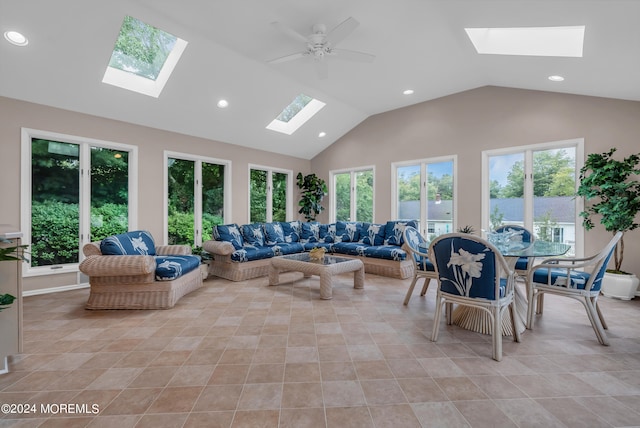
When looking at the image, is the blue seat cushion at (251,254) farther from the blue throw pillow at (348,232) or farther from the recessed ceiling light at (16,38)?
the recessed ceiling light at (16,38)

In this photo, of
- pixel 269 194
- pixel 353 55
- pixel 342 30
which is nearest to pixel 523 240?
pixel 353 55

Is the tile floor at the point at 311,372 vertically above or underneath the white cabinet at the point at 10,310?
underneath

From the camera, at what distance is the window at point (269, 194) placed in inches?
262

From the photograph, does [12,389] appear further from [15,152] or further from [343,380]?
[15,152]

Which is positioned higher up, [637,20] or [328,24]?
[328,24]

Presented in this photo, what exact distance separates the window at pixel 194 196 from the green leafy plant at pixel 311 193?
2041 millimetres

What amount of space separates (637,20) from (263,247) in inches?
202

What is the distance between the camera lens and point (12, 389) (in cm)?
177

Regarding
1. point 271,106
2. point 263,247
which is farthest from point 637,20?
point 263,247

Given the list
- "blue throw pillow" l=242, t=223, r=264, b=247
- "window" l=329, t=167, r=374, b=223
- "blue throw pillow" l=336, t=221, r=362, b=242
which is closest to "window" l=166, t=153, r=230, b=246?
"blue throw pillow" l=242, t=223, r=264, b=247

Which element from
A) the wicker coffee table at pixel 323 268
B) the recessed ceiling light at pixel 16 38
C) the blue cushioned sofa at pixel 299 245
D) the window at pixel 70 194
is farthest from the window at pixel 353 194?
the recessed ceiling light at pixel 16 38

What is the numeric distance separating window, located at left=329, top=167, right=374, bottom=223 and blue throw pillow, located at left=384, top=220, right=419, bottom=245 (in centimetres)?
124

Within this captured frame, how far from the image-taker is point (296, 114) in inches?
249

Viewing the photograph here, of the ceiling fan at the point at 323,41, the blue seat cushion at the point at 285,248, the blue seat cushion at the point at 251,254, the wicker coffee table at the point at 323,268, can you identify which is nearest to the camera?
the ceiling fan at the point at 323,41
